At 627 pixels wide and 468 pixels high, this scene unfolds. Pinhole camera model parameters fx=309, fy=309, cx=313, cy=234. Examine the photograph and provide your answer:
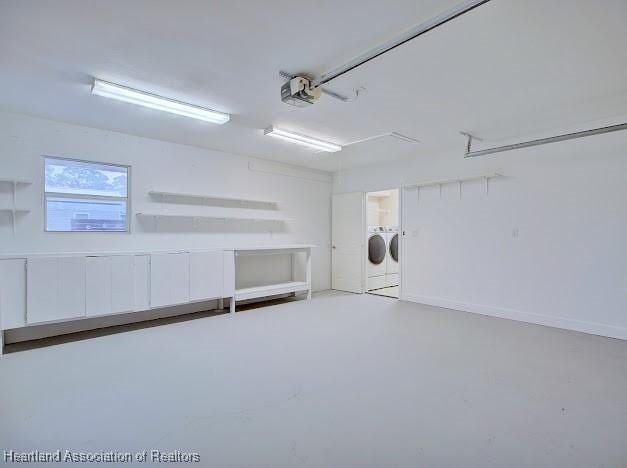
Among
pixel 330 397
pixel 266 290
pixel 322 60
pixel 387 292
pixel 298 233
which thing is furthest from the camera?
pixel 387 292

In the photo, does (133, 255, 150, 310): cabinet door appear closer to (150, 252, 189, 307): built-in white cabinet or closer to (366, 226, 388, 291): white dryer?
(150, 252, 189, 307): built-in white cabinet

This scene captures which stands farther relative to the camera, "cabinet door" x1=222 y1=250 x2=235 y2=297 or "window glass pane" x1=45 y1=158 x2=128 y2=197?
"cabinet door" x1=222 y1=250 x2=235 y2=297

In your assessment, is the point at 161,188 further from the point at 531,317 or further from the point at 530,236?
the point at 531,317

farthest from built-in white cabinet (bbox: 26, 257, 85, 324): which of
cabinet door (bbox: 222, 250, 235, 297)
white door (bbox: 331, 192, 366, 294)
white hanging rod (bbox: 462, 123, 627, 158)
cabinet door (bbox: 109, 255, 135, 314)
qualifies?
white hanging rod (bbox: 462, 123, 627, 158)

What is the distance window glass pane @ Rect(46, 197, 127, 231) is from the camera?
3.61 meters

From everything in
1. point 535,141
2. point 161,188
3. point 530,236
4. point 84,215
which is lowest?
point 530,236

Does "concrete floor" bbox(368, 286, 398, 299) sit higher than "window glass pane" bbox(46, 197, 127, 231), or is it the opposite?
"window glass pane" bbox(46, 197, 127, 231)

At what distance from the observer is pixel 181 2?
1.74 m

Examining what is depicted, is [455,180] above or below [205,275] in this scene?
above

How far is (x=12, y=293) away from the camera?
298 centimetres

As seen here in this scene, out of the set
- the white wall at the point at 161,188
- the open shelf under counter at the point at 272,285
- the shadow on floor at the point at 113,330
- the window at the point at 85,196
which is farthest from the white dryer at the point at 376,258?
the window at the point at 85,196

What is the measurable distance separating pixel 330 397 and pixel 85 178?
389cm

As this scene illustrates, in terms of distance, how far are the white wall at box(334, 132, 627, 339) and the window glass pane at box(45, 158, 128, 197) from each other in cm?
440

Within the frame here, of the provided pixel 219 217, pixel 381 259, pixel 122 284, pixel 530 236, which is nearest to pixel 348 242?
pixel 381 259
